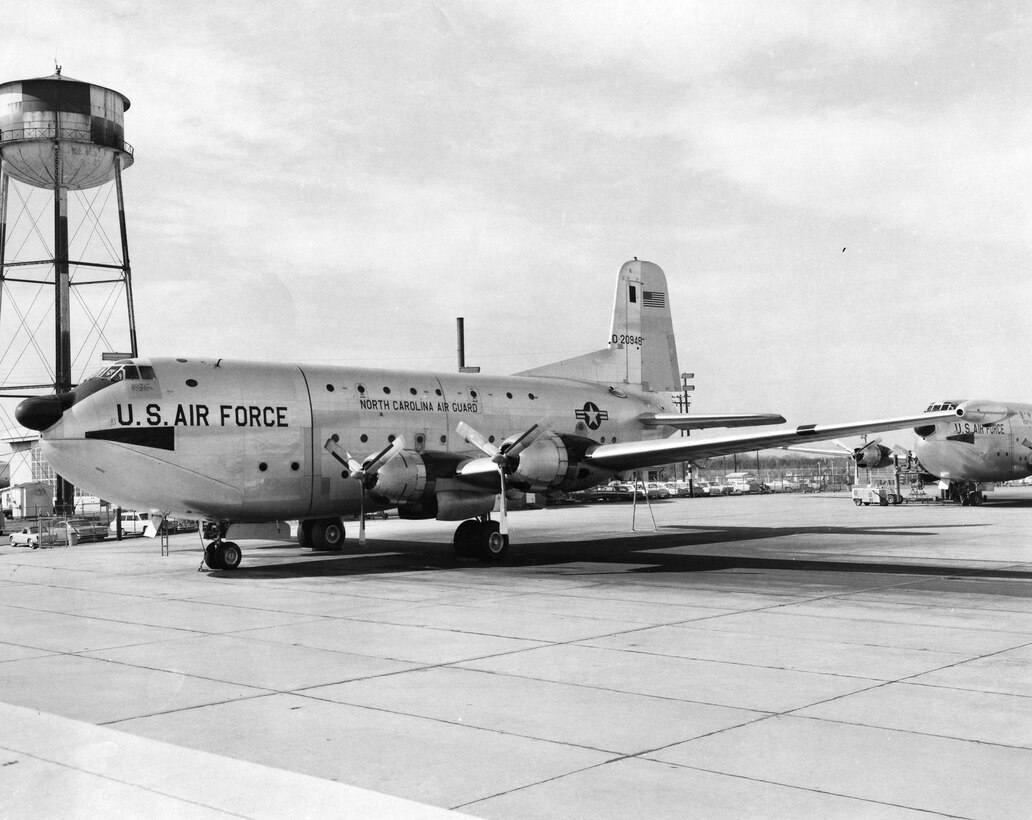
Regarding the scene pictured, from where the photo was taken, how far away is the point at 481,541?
21031mm

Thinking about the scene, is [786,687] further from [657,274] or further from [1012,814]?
[657,274]

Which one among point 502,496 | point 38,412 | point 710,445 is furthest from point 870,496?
A: point 38,412

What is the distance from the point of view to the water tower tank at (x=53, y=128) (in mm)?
50156

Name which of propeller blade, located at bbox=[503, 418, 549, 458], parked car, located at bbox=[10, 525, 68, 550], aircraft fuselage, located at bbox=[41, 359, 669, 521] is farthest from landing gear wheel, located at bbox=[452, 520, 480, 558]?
parked car, located at bbox=[10, 525, 68, 550]

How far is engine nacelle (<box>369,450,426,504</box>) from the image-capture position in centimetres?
1964

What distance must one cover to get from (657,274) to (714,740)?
22.9 meters

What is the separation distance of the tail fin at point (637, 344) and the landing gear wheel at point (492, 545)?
661 cm

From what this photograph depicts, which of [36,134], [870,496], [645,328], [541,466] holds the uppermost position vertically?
[36,134]

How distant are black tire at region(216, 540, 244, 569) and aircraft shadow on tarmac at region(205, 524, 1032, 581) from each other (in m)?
0.24

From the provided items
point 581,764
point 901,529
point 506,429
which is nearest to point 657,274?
point 506,429

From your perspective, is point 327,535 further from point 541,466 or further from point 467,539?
point 541,466

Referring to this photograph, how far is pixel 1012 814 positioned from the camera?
5.21 m

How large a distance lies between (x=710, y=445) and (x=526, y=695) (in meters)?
13.4

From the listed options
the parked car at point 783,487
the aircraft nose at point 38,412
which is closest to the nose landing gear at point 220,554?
the aircraft nose at point 38,412
